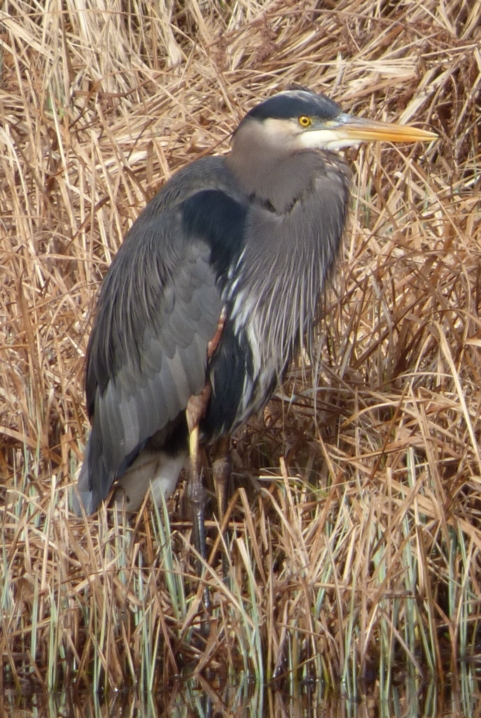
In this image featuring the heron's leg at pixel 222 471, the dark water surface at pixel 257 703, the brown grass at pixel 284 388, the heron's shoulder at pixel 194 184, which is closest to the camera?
the dark water surface at pixel 257 703

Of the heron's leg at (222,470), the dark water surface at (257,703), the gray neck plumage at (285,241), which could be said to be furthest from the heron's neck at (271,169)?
the dark water surface at (257,703)

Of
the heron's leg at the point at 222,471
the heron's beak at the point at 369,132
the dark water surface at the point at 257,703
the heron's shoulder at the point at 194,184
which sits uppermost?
the heron's beak at the point at 369,132

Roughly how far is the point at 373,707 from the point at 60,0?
4.02 meters

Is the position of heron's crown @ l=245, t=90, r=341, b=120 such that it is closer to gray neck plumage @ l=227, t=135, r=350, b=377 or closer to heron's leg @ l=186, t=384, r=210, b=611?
gray neck plumage @ l=227, t=135, r=350, b=377

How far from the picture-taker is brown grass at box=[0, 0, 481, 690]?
390 cm

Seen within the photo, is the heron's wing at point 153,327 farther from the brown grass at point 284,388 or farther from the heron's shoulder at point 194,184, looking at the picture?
the brown grass at point 284,388

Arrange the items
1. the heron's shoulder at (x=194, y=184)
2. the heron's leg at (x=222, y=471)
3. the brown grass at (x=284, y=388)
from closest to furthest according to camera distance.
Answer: the brown grass at (x=284, y=388), the heron's shoulder at (x=194, y=184), the heron's leg at (x=222, y=471)

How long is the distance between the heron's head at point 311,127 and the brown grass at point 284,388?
653 millimetres

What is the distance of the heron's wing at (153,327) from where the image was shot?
13.4ft

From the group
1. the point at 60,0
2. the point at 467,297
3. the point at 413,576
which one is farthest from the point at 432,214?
the point at 60,0

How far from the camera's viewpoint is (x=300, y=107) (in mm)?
4055

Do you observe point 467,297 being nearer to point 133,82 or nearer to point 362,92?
point 362,92

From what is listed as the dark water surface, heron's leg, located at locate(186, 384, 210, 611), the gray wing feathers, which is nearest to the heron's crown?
the gray wing feathers

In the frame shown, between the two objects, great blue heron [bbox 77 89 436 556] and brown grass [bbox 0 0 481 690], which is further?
great blue heron [bbox 77 89 436 556]
